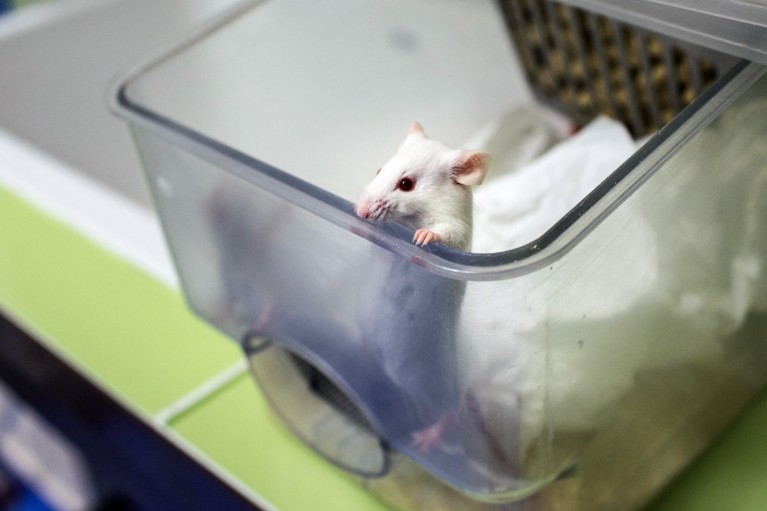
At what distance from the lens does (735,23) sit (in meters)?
0.41

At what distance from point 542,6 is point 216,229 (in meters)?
0.34

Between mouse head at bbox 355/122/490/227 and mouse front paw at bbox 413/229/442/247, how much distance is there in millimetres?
21

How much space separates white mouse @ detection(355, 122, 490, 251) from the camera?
0.39 meters

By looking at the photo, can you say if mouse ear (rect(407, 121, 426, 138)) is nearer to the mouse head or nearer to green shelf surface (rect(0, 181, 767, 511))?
the mouse head

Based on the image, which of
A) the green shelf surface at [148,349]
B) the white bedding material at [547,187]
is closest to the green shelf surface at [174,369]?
the green shelf surface at [148,349]

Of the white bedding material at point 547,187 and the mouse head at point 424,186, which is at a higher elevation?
the mouse head at point 424,186

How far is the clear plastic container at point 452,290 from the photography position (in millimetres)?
389

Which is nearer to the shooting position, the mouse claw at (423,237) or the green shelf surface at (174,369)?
the mouse claw at (423,237)

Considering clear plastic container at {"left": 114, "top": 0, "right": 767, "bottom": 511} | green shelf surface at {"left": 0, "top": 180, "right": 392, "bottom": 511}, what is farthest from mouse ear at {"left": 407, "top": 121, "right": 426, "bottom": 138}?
green shelf surface at {"left": 0, "top": 180, "right": 392, "bottom": 511}

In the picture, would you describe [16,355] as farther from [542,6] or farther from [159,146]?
[542,6]

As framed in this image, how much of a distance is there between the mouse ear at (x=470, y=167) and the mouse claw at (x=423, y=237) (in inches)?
1.3

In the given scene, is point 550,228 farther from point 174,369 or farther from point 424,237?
point 174,369

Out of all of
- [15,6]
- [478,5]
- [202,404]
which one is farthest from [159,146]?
[15,6]

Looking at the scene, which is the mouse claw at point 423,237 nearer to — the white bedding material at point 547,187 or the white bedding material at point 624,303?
the white bedding material at point 624,303
